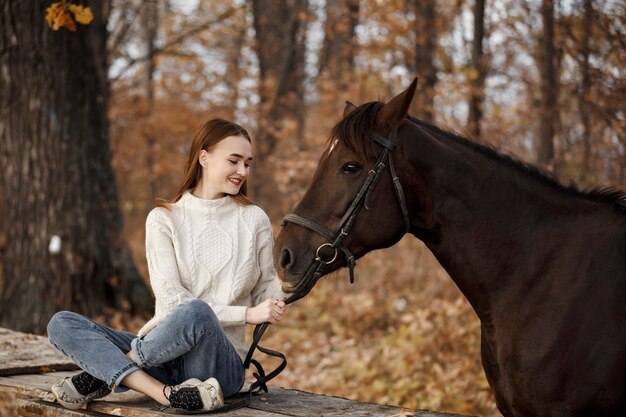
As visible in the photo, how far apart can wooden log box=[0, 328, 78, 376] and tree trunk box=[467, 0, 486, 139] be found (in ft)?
22.1

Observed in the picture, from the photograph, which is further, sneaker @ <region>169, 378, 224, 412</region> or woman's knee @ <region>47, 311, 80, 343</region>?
woman's knee @ <region>47, 311, 80, 343</region>

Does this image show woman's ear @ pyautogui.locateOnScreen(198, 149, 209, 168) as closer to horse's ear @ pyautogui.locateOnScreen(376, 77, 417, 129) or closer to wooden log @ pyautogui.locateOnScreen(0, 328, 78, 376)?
horse's ear @ pyautogui.locateOnScreen(376, 77, 417, 129)

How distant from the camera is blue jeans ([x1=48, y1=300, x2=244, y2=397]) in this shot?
315cm

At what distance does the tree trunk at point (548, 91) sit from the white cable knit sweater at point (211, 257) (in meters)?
5.97

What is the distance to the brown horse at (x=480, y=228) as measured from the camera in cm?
280

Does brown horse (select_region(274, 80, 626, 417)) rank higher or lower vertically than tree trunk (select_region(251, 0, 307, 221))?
lower

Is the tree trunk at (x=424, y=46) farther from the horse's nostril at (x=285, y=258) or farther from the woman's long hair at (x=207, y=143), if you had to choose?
the horse's nostril at (x=285, y=258)

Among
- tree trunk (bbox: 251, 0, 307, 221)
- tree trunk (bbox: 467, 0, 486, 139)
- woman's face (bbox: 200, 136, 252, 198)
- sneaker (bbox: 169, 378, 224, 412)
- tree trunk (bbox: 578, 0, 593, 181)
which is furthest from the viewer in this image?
tree trunk (bbox: 251, 0, 307, 221)

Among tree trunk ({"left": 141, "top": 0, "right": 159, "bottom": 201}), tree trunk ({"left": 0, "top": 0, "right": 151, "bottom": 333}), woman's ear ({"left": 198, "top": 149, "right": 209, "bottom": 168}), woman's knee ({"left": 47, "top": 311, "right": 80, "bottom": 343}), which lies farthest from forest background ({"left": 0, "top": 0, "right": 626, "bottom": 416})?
tree trunk ({"left": 141, "top": 0, "right": 159, "bottom": 201})

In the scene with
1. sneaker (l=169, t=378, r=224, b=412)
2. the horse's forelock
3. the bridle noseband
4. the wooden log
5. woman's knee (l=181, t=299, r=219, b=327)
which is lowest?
the wooden log

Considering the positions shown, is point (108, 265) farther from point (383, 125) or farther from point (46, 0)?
point (383, 125)

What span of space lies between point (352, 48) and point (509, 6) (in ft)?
12.0

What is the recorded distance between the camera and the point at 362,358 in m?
6.95

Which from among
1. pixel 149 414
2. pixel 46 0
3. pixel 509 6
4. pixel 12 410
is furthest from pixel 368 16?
pixel 149 414
